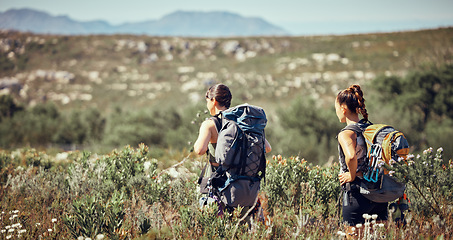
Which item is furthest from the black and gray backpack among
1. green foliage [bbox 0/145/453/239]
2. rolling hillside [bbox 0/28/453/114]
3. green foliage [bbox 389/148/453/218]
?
rolling hillside [bbox 0/28/453/114]

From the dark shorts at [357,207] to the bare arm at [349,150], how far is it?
19cm

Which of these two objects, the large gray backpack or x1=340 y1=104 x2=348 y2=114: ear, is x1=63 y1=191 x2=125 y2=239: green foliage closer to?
the large gray backpack

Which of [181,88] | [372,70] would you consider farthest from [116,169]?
[372,70]

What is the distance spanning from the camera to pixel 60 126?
17.3 meters

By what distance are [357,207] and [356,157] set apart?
1.52ft

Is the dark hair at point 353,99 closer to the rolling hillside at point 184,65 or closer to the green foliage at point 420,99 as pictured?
the green foliage at point 420,99

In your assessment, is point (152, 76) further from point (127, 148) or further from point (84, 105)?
point (127, 148)

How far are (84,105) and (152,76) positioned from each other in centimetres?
1282

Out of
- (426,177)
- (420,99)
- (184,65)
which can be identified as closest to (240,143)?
(426,177)

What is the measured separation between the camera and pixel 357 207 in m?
2.75

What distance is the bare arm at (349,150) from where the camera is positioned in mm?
2561

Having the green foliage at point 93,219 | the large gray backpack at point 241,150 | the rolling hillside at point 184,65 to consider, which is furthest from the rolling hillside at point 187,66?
the large gray backpack at point 241,150

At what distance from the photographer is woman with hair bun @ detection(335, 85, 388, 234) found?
2.65 metres

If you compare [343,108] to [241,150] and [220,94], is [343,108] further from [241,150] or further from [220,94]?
[220,94]
